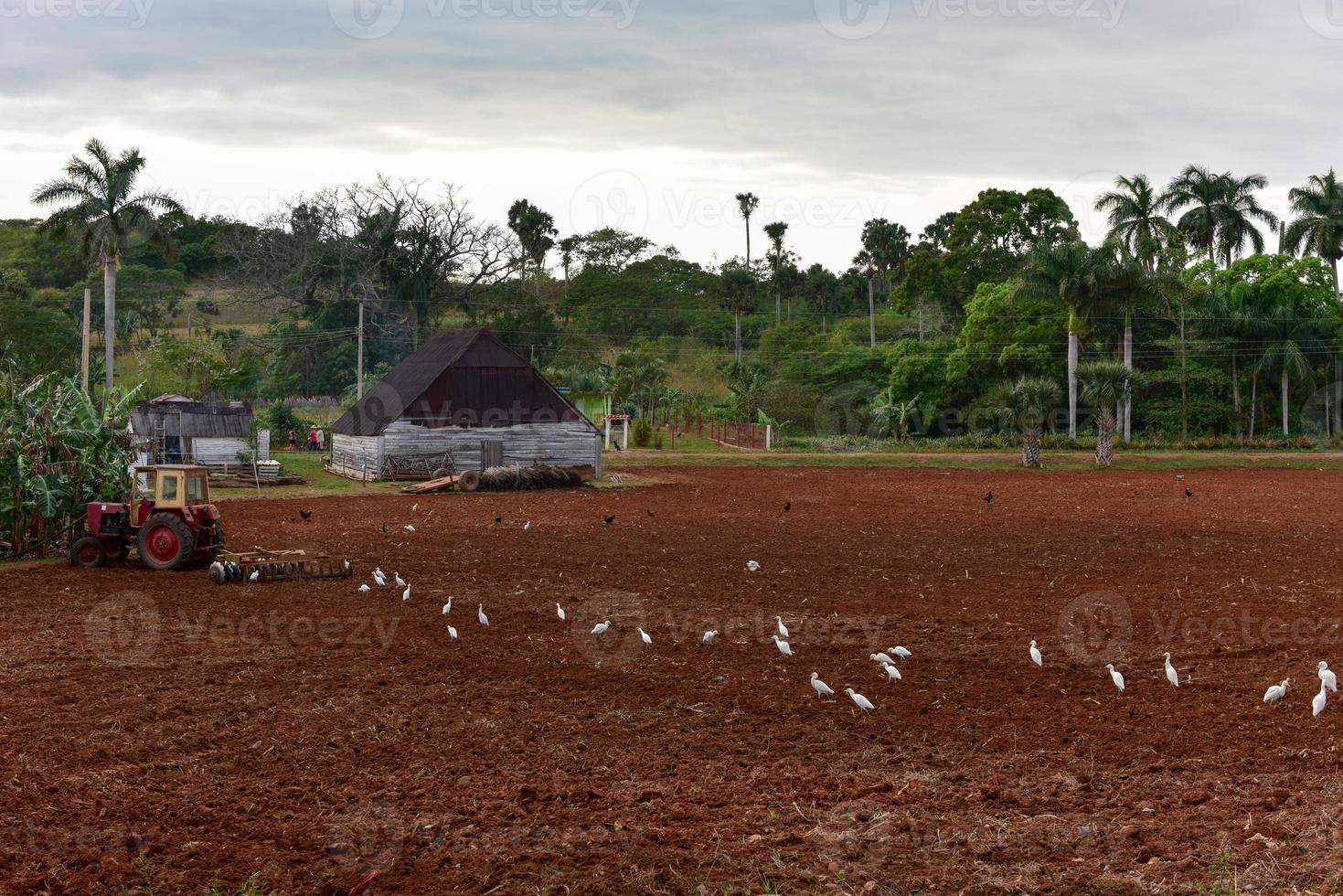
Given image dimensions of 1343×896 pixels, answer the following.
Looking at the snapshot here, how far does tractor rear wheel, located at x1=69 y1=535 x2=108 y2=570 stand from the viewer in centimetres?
2067

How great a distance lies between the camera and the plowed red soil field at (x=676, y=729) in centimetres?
791

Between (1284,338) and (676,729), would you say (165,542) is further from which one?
(1284,338)

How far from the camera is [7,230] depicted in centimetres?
12700

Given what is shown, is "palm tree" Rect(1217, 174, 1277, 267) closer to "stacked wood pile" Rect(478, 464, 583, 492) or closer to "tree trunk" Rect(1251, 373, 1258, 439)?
"tree trunk" Rect(1251, 373, 1258, 439)

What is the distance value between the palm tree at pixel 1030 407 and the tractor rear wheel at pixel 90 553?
1591 inches

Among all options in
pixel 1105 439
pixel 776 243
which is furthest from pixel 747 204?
pixel 1105 439

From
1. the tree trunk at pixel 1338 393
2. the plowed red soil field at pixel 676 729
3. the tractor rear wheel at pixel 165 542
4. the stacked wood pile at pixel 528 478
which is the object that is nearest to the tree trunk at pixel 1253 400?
the tree trunk at pixel 1338 393

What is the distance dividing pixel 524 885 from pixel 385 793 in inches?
82.5

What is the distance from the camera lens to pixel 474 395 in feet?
143

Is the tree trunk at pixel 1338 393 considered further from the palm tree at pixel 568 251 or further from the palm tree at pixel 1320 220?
the palm tree at pixel 568 251

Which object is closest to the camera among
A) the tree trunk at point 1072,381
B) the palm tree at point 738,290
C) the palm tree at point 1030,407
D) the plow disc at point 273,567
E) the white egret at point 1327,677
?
the white egret at point 1327,677

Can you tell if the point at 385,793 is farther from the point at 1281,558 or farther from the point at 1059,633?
the point at 1281,558

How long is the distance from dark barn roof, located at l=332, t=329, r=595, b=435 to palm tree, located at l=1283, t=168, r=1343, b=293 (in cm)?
5302

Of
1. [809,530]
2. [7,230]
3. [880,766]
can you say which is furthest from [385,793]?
[7,230]
